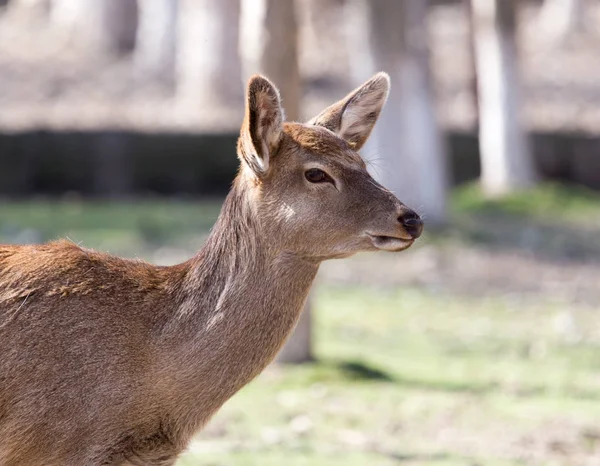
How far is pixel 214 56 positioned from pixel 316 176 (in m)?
20.2

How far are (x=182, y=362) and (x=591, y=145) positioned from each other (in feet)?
58.6

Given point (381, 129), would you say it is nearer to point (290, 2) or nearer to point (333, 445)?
point (290, 2)

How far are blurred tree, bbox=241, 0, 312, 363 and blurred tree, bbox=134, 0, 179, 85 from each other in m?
16.9

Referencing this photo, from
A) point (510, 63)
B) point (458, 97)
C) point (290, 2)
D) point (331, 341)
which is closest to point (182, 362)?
point (290, 2)

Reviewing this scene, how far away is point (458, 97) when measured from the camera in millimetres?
27375

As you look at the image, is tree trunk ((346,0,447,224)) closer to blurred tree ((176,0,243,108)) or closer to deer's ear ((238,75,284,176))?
blurred tree ((176,0,243,108))

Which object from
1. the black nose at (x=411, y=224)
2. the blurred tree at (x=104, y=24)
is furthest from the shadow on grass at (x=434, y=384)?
the blurred tree at (x=104, y=24)

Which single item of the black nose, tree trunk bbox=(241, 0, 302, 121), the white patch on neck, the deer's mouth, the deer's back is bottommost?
the deer's back

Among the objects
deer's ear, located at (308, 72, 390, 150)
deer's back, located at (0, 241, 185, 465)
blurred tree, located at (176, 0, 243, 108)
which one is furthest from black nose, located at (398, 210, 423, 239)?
blurred tree, located at (176, 0, 243, 108)

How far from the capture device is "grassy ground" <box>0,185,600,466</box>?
320 inches

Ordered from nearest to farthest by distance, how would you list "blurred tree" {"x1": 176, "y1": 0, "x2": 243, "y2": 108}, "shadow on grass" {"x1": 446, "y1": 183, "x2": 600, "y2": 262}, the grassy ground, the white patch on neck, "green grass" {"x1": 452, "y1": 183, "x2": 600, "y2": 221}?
the white patch on neck → the grassy ground → "shadow on grass" {"x1": 446, "y1": 183, "x2": 600, "y2": 262} → "green grass" {"x1": 452, "y1": 183, "x2": 600, "y2": 221} → "blurred tree" {"x1": 176, "y1": 0, "x2": 243, "y2": 108}

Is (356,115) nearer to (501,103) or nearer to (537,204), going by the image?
(537,204)

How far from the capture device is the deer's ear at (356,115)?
5543 millimetres

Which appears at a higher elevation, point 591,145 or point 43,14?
point 43,14
